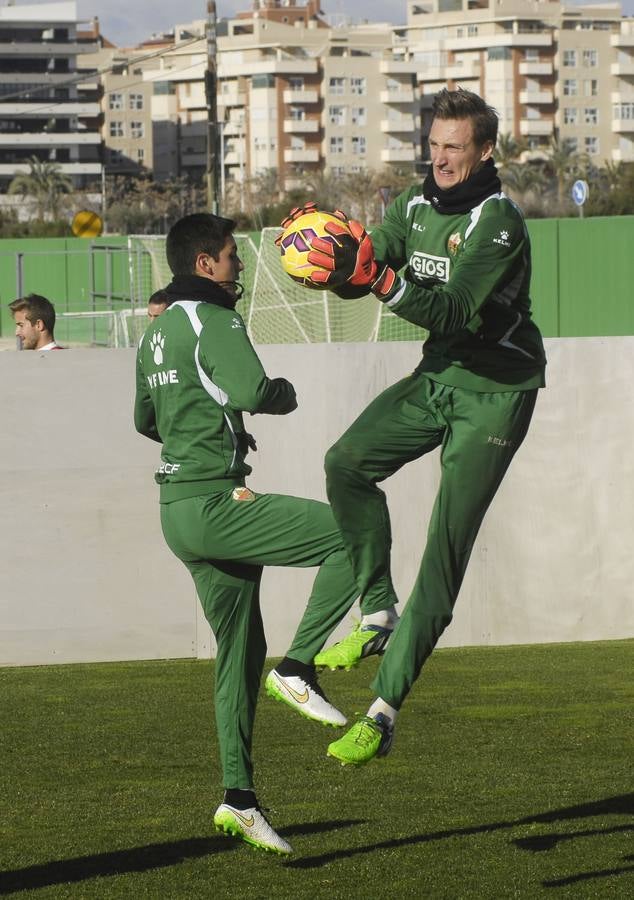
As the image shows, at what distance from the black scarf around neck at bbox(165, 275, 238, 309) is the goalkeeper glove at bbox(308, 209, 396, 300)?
754 millimetres

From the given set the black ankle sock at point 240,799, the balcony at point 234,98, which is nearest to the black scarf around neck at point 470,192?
the black ankle sock at point 240,799

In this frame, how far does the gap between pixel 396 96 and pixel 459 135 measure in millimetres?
130781

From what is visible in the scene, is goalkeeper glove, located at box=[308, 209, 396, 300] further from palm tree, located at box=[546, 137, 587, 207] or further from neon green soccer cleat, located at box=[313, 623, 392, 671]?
palm tree, located at box=[546, 137, 587, 207]

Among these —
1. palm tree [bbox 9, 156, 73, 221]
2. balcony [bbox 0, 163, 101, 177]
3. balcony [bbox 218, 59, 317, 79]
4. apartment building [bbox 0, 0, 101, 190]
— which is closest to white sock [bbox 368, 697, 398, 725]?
palm tree [bbox 9, 156, 73, 221]

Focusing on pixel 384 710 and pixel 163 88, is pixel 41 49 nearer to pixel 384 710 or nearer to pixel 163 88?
pixel 163 88

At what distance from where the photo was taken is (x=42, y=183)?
11075cm

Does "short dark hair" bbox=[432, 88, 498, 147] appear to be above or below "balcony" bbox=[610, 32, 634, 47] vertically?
below

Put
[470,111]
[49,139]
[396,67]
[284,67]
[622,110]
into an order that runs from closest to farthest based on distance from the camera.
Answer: [470,111] < [49,139] < [284,67] < [396,67] < [622,110]

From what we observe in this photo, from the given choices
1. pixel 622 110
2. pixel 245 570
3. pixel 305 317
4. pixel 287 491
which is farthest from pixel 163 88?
pixel 245 570

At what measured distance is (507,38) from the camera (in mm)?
134125

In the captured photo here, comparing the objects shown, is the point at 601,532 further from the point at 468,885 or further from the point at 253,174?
the point at 253,174

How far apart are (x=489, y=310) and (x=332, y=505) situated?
0.96m

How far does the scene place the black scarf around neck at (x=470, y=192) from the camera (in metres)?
5.77

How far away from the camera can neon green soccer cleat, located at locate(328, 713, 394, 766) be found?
5680 mm
